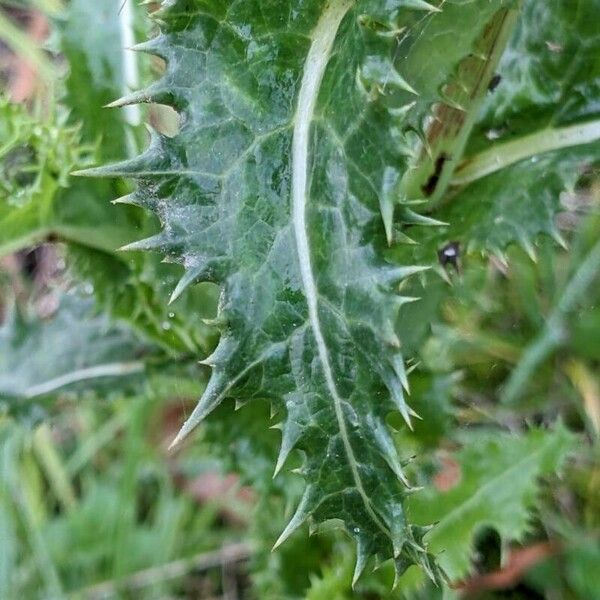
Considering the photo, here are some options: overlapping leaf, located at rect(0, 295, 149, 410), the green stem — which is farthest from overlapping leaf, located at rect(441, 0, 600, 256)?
overlapping leaf, located at rect(0, 295, 149, 410)

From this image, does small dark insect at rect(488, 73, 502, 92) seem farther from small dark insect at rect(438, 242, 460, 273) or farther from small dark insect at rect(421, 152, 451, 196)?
small dark insect at rect(438, 242, 460, 273)

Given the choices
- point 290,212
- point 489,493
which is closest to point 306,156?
point 290,212

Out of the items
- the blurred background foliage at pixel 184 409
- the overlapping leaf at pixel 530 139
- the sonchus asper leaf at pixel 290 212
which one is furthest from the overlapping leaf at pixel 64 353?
the overlapping leaf at pixel 530 139

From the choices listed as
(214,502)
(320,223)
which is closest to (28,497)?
(214,502)

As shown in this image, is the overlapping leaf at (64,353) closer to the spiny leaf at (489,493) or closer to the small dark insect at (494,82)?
the spiny leaf at (489,493)

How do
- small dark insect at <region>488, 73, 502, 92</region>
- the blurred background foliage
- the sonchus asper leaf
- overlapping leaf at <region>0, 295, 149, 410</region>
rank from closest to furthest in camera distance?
1. the sonchus asper leaf
2. small dark insect at <region>488, 73, 502, 92</region>
3. the blurred background foliage
4. overlapping leaf at <region>0, 295, 149, 410</region>

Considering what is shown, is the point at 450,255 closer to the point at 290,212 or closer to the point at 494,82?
the point at 494,82
